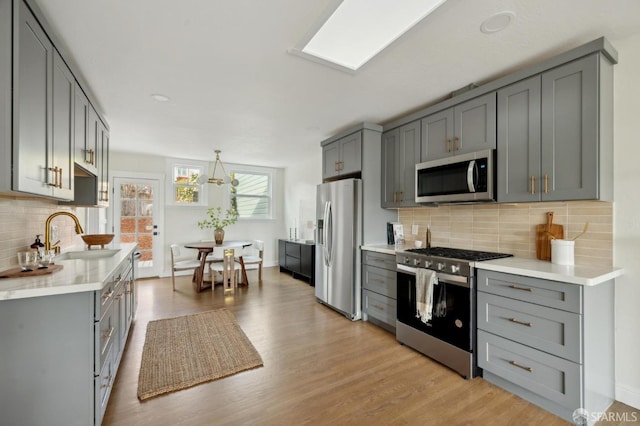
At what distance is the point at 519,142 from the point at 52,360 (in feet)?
10.9

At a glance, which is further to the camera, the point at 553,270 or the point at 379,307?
the point at 379,307

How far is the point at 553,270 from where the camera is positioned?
1.95 meters

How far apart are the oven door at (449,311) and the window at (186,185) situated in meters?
4.94

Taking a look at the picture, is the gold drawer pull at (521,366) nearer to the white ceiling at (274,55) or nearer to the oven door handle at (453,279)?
the oven door handle at (453,279)

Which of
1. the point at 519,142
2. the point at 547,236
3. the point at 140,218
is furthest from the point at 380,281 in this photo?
the point at 140,218

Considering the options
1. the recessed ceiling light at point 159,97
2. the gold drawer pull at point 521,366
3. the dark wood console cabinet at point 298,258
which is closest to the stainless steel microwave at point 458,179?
the gold drawer pull at point 521,366

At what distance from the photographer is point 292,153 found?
18.3 feet

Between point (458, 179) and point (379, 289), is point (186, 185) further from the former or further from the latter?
point (458, 179)

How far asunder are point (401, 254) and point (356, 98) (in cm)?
163

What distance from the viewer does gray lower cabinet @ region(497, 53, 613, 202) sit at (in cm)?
192

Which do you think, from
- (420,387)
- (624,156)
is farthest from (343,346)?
(624,156)

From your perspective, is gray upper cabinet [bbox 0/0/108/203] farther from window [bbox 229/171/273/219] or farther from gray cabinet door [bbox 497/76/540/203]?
window [bbox 229/171/273/219]

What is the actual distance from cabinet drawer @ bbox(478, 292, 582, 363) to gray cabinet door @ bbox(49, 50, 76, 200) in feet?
10.2

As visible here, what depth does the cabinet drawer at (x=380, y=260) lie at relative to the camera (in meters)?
3.15
